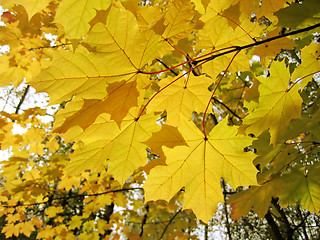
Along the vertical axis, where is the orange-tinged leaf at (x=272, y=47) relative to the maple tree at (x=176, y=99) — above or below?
above

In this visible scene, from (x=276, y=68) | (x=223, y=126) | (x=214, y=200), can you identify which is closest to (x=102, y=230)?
(x=214, y=200)

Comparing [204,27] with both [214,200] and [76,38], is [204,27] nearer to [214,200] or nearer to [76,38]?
[76,38]

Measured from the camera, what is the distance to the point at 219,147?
122 centimetres

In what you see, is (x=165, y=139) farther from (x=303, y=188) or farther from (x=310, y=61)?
(x=303, y=188)

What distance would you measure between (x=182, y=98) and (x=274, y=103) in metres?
0.51

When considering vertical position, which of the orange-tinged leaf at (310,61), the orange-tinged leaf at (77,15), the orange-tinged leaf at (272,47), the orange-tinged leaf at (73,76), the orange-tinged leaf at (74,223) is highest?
the orange-tinged leaf at (272,47)

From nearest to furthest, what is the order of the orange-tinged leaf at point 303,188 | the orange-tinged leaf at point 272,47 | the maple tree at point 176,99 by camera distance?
1. the maple tree at point 176,99
2. the orange-tinged leaf at point 303,188
3. the orange-tinged leaf at point 272,47

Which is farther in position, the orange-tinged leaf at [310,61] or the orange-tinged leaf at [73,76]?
the orange-tinged leaf at [310,61]

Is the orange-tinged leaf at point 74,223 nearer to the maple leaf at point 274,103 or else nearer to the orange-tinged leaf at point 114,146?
the orange-tinged leaf at point 114,146

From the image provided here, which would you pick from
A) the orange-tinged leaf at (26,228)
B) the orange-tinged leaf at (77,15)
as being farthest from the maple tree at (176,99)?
the orange-tinged leaf at (26,228)

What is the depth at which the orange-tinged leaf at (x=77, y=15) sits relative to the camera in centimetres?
77

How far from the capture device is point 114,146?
1.16 metres

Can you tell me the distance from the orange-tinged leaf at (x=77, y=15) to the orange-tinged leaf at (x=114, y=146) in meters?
0.44

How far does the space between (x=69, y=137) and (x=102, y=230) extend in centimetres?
378
